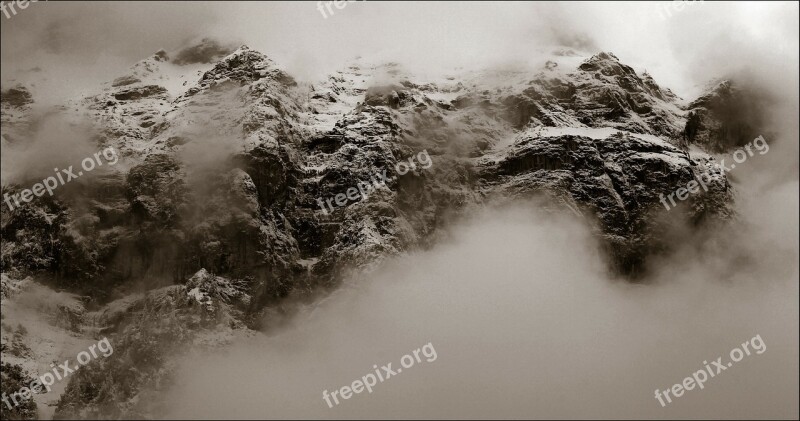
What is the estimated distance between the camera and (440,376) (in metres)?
197

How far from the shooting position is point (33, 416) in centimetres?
17850

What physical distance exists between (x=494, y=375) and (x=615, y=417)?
23.7 m

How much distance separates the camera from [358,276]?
19962cm

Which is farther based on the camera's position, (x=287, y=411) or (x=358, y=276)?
(x=358, y=276)

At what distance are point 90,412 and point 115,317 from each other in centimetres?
2592

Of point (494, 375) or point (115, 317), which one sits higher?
point (115, 317)

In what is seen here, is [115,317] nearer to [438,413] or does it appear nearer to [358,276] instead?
[358,276]

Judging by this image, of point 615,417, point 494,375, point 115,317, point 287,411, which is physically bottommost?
point 615,417

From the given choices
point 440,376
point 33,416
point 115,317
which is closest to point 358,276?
point 440,376

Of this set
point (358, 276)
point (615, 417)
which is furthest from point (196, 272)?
point (615, 417)

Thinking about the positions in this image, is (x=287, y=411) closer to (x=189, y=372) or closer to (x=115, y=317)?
(x=189, y=372)

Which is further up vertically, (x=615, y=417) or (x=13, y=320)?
(x=13, y=320)

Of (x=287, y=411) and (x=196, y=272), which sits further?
(x=196, y=272)

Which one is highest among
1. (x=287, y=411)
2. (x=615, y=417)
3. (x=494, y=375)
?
(x=287, y=411)
